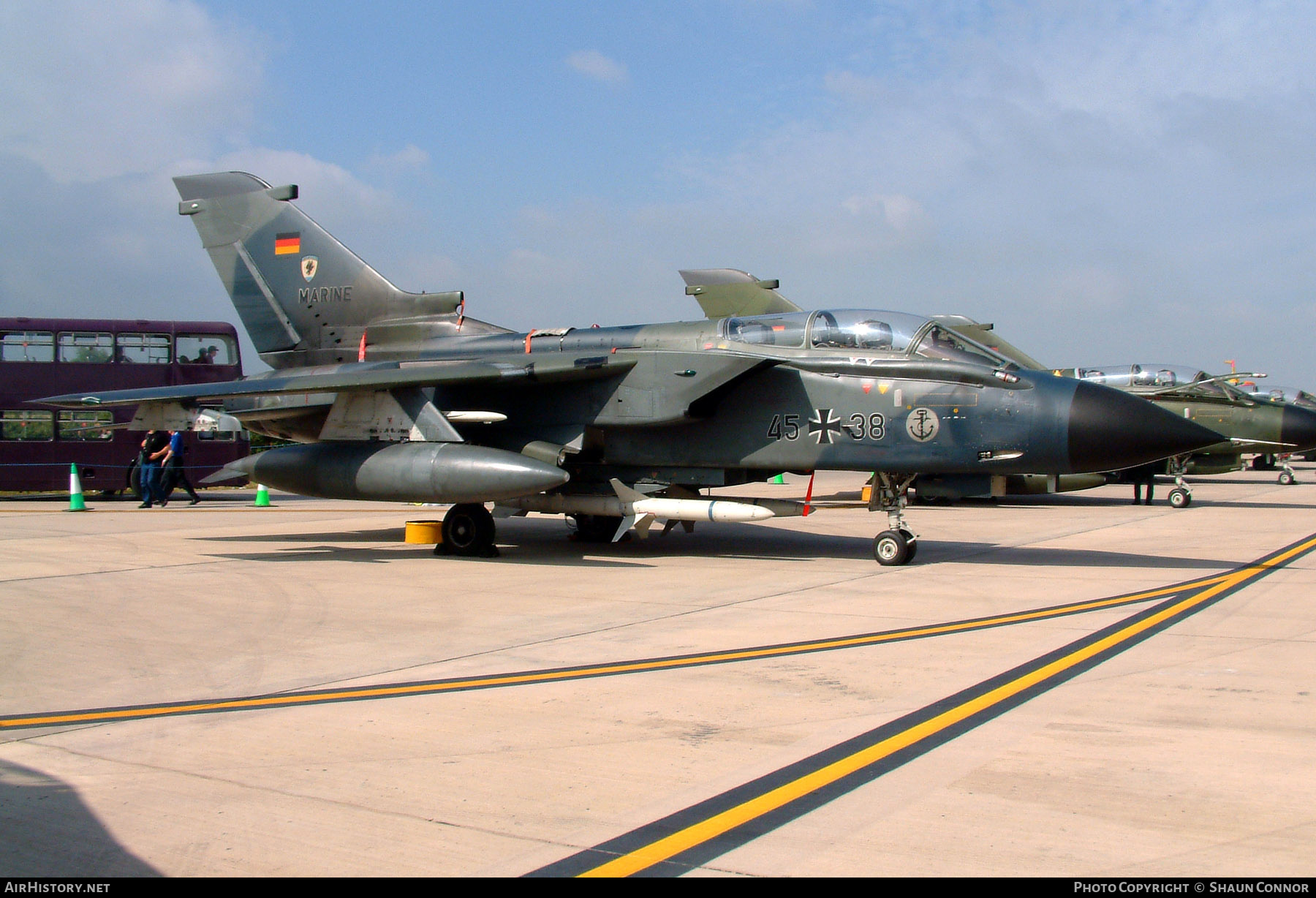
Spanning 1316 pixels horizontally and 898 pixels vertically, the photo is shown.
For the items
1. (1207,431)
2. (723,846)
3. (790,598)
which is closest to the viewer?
(723,846)

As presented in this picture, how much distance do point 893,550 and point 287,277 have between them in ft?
31.0

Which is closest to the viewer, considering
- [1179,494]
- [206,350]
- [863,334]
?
[863,334]

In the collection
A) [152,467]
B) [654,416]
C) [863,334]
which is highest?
[863,334]

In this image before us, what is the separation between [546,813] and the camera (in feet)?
12.3

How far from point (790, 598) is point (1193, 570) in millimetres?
4868

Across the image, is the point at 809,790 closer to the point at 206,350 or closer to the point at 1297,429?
the point at 206,350

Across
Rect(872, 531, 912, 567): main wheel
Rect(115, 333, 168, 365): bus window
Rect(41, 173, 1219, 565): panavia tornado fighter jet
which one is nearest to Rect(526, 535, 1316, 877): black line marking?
Rect(41, 173, 1219, 565): panavia tornado fighter jet

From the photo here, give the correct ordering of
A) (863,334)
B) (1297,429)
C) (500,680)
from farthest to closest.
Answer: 1. (1297,429)
2. (863,334)
3. (500,680)

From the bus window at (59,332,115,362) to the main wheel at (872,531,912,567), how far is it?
19.0 metres

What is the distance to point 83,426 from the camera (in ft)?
75.3

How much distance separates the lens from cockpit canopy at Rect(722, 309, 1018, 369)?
10852 mm

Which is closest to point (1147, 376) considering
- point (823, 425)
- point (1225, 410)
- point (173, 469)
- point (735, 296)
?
point (1225, 410)

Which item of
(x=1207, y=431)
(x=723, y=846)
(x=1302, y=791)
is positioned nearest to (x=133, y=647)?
(x=723, y=846)

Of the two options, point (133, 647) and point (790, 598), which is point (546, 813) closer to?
point (133, 647)
